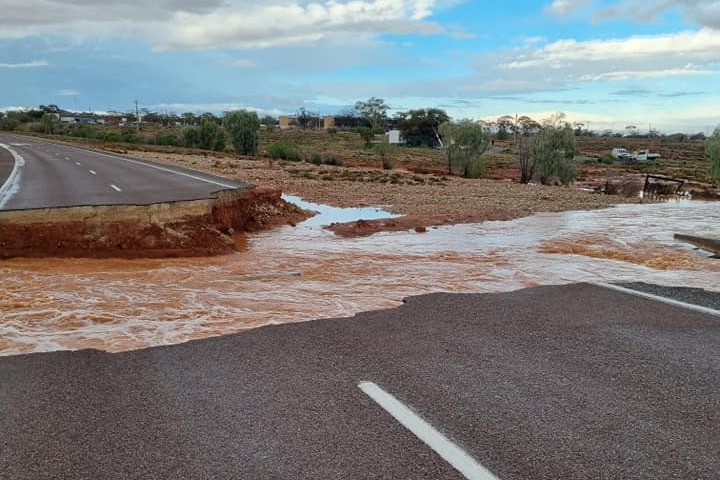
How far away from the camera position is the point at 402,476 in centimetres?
409

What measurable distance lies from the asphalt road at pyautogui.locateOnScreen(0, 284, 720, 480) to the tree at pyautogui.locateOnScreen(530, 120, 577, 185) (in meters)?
38.7

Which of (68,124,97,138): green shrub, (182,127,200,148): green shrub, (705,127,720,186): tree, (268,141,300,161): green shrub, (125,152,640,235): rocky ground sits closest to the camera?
(125,152,640,235): rocky ground

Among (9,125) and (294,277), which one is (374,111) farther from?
(294,277)

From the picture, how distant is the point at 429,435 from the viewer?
15.2 feet

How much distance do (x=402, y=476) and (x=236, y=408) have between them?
5.26ft

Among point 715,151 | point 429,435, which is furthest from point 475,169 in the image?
point 429,435

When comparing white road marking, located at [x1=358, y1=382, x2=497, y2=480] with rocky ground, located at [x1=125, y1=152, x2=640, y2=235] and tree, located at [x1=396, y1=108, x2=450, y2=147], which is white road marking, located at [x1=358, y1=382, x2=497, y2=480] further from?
tree, located at [x1=396, y1=108, x2=450, y2=147]

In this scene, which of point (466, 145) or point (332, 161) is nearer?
point (466, 145)

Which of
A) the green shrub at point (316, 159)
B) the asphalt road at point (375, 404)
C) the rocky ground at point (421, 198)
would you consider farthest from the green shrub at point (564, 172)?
the asphalt road at point (375, 404)

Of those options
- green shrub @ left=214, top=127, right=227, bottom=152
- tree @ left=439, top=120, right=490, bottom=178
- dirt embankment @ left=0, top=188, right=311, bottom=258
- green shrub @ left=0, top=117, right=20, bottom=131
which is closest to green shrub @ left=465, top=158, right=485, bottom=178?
tree @ left=439, top=120, right=490, bottom=178

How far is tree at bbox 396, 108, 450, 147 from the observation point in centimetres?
11688

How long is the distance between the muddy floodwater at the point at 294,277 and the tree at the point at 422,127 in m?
99.1

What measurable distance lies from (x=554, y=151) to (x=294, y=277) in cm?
3731

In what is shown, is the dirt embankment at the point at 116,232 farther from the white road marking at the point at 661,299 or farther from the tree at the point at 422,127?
the tree at the point at 422,127
